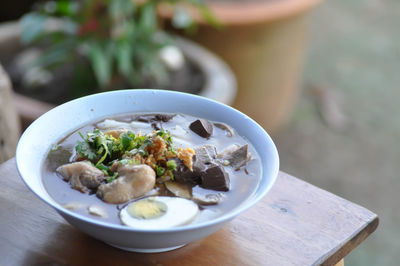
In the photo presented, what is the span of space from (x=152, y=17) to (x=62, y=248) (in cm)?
211

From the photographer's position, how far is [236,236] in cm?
142

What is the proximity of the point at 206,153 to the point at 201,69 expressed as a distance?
2.11m

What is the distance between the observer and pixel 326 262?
4.49 ft

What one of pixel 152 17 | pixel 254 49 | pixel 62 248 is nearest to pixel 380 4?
pixel 254 49

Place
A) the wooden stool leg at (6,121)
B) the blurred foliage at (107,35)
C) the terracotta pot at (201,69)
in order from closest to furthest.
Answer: the wooden stool leg at (6,121) < the terracotta pot at (201,69) < the blurred foliage at (107,35)

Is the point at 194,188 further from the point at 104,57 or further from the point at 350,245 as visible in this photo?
the point at 104,57

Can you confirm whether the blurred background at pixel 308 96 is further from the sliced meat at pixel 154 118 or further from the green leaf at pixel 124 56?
the sliced meat at pixel 154 118

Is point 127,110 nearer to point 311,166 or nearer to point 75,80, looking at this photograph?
point 75,80

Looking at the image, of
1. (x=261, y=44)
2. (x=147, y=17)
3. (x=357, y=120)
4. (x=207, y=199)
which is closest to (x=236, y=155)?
(x=207, y=199)

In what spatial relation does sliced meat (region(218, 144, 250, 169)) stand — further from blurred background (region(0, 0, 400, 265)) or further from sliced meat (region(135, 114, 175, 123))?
blurred background (region(0, 0, 400, 265))

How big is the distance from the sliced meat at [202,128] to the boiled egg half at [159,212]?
29cm

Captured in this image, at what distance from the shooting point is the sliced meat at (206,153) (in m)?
1.41

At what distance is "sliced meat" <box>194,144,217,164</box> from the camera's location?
141cm

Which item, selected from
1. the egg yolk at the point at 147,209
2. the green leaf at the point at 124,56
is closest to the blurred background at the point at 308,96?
the green leaf at the point at 124,56
